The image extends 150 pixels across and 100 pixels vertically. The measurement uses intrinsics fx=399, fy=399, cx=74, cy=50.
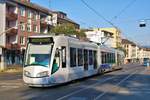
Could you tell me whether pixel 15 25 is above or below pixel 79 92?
above

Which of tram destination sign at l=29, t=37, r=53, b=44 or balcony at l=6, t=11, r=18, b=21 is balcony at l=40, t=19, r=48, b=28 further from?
tram destination sign at l=29, t=37, r=53, b=44

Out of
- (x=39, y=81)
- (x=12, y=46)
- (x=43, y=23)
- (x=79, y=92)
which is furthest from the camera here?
(x=43, y=23)

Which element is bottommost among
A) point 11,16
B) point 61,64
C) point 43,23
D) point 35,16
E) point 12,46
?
point 61,64

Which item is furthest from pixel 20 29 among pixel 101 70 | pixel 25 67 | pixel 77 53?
pixel 25 67

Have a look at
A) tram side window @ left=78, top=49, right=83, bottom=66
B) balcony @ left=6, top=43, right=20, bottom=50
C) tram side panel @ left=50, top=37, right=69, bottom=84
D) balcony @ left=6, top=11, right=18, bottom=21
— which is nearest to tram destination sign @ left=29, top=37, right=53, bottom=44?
tram side panel @ left=50, top=37, right=69, bottom=84

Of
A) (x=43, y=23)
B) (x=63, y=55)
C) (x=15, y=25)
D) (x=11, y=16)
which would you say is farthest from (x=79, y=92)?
(x=43, y=23)

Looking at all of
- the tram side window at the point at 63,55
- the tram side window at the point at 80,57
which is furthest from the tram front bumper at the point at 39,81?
the tram side window at the point at 80,57

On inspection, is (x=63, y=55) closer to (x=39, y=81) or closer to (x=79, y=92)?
(x=39, y=81)

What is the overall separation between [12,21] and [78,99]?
56.6 m

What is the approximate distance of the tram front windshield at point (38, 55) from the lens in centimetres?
2252

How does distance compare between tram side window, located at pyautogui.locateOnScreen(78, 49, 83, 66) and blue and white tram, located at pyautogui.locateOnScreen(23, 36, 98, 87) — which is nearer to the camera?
blue and white tram, located at pyautogui.locateOnScreen(23, 36, 98, 87)

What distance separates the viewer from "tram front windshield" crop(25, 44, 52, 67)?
886 inches

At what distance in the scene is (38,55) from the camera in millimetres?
22781

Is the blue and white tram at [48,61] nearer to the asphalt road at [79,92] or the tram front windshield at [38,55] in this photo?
the tram front windshield at [38,55]
